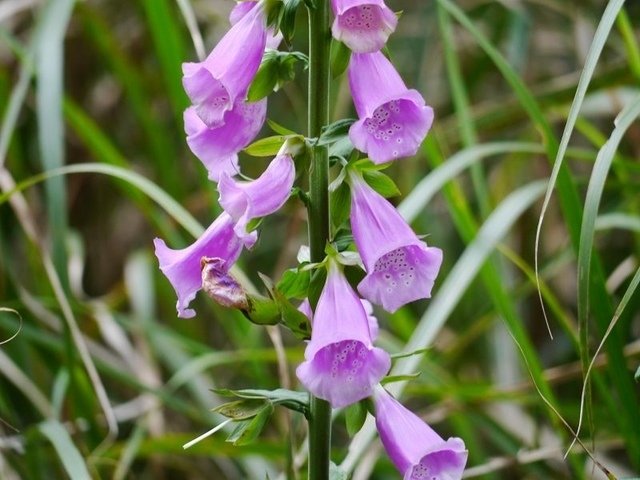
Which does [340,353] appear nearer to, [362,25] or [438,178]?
[362,25]

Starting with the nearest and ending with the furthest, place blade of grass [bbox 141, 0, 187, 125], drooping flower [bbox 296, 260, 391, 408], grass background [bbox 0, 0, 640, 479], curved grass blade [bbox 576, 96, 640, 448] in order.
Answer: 1. drooping flower [bbox 296, 260, 391, 408]
2. curved grass blade [bbox 576, 96, 640, 448]
3. grass background [bbox 0, 0, 640, 479]
4. blade of grass [bbox 141, 0, 187, 125]

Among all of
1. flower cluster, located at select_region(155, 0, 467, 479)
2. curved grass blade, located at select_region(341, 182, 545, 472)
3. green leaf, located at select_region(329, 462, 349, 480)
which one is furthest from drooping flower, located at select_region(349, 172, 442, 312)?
curved grass blade, located at select_region(341, 182, 545, 472)

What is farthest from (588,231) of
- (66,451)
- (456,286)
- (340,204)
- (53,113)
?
(53,113)

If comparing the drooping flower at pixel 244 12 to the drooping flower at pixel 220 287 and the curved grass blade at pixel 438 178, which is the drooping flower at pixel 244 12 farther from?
the curved grass blade at pixel 438 178

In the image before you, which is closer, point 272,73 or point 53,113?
point 272,73

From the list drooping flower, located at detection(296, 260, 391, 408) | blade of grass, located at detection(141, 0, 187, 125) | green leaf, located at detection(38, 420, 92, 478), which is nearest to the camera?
drooping flower, located at detection(296, 260, 391, 408)

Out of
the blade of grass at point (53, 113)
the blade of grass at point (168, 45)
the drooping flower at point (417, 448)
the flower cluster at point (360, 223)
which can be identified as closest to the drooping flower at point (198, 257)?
the flower cluster at point (360, 223)

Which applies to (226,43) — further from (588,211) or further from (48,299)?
(48,299)

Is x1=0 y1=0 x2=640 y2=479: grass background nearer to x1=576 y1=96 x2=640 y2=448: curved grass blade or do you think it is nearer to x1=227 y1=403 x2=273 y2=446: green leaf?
x1=576 y1=96 x2=640 y2=448: curved grass blade
